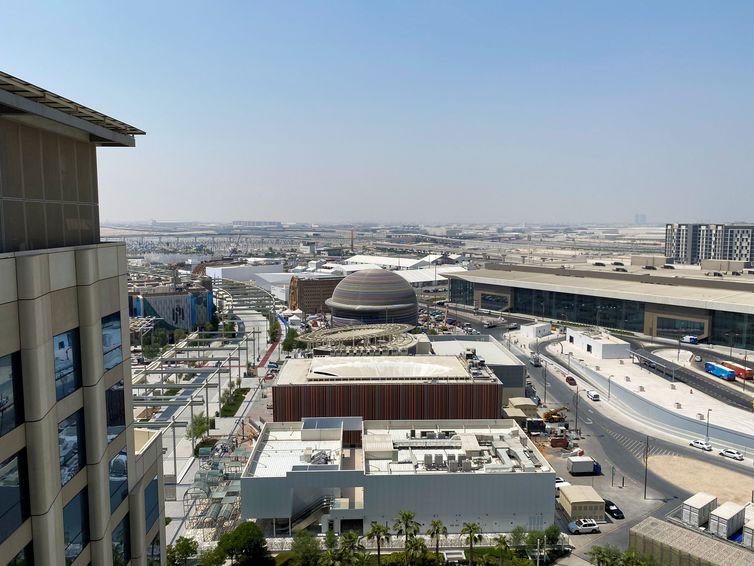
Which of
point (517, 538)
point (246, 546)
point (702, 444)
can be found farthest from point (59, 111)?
point (702, 444)

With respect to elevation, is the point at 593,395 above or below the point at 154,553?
below

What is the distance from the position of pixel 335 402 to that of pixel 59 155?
32.7 meters

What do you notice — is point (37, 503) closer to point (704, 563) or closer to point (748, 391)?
point (704, 563)

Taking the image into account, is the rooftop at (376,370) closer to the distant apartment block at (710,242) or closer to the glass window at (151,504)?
the glass window at (151,504)

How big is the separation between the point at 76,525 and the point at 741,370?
209 feet

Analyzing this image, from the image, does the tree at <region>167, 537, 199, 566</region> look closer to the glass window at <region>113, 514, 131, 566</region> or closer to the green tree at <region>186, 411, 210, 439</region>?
the glass window at <region>113, 514, 131, 566</region>

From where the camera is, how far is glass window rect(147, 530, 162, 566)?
522 inches

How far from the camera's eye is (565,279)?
3907 inches

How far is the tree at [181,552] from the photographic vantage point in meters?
26.2

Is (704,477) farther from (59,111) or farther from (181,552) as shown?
(59,111)

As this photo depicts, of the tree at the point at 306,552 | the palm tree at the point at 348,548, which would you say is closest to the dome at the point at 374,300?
the tree at the point at 306,552

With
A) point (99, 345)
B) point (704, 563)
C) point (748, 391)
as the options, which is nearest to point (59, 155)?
point (99, 345)

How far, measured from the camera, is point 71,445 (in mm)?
9422

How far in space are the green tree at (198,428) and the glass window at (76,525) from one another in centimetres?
3521
